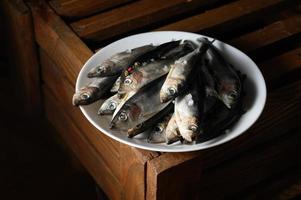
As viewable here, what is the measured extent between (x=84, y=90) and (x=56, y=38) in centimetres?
25

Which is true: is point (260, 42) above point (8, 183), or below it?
above

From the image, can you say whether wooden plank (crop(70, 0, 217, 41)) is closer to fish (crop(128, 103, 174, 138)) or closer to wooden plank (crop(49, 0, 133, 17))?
wooden plank (crop(49, 0, 133, 17))

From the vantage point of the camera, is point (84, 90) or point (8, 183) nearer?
point (84, 90)

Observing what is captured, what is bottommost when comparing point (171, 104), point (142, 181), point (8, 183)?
point (8, 183)

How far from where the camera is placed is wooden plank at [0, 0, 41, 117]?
3.94ft

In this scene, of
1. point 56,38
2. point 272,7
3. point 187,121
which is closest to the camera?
point 187,121

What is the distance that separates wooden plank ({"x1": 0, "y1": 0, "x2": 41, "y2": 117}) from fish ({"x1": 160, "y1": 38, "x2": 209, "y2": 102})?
43cm

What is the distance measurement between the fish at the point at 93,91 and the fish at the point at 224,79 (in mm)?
152

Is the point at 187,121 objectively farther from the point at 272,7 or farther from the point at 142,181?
the point at 272,7

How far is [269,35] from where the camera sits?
3.71ft

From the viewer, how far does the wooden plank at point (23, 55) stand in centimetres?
120

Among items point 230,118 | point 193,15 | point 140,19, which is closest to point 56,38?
point 140,19

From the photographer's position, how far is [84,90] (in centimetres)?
89

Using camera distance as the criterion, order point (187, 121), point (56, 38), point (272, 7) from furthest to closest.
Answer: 1. point (272, 7)
2. point (56, 38)
3. point (187, 121)
